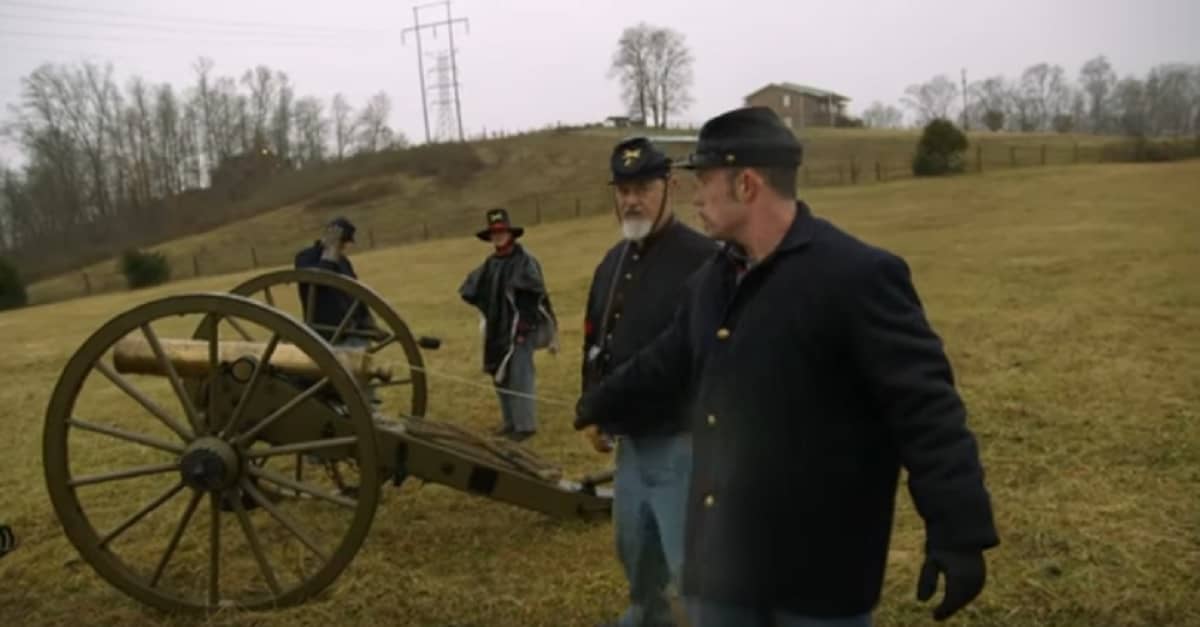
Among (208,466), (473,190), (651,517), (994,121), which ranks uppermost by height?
(994,121)

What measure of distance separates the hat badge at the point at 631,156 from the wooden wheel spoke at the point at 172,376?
2181 millimetres

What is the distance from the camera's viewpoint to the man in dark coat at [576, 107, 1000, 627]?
185 cm

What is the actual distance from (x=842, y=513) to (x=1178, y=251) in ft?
50.7

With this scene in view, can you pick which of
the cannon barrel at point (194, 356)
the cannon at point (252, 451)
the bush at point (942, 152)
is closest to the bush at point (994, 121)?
the bush at point (942, 152)

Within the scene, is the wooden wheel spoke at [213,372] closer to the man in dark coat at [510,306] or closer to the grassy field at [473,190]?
the man in dark coat at [510,306]

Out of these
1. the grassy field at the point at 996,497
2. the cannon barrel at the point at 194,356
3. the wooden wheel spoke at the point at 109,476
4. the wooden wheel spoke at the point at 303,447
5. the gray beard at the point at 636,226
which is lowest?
the grassy field at the point at 996,497

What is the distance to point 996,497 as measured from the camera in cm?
515

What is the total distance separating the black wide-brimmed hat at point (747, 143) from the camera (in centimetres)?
212

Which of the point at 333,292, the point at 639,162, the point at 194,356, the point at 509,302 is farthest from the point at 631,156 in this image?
the point at 333,292

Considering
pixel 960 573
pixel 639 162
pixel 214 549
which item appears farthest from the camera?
pixel 214 549

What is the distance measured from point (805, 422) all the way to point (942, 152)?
3756 cm

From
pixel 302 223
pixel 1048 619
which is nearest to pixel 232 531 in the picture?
pixel 1048 619

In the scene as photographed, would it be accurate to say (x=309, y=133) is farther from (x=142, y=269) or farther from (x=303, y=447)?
(x=303, y=447)

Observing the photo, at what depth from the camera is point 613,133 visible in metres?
66.8
